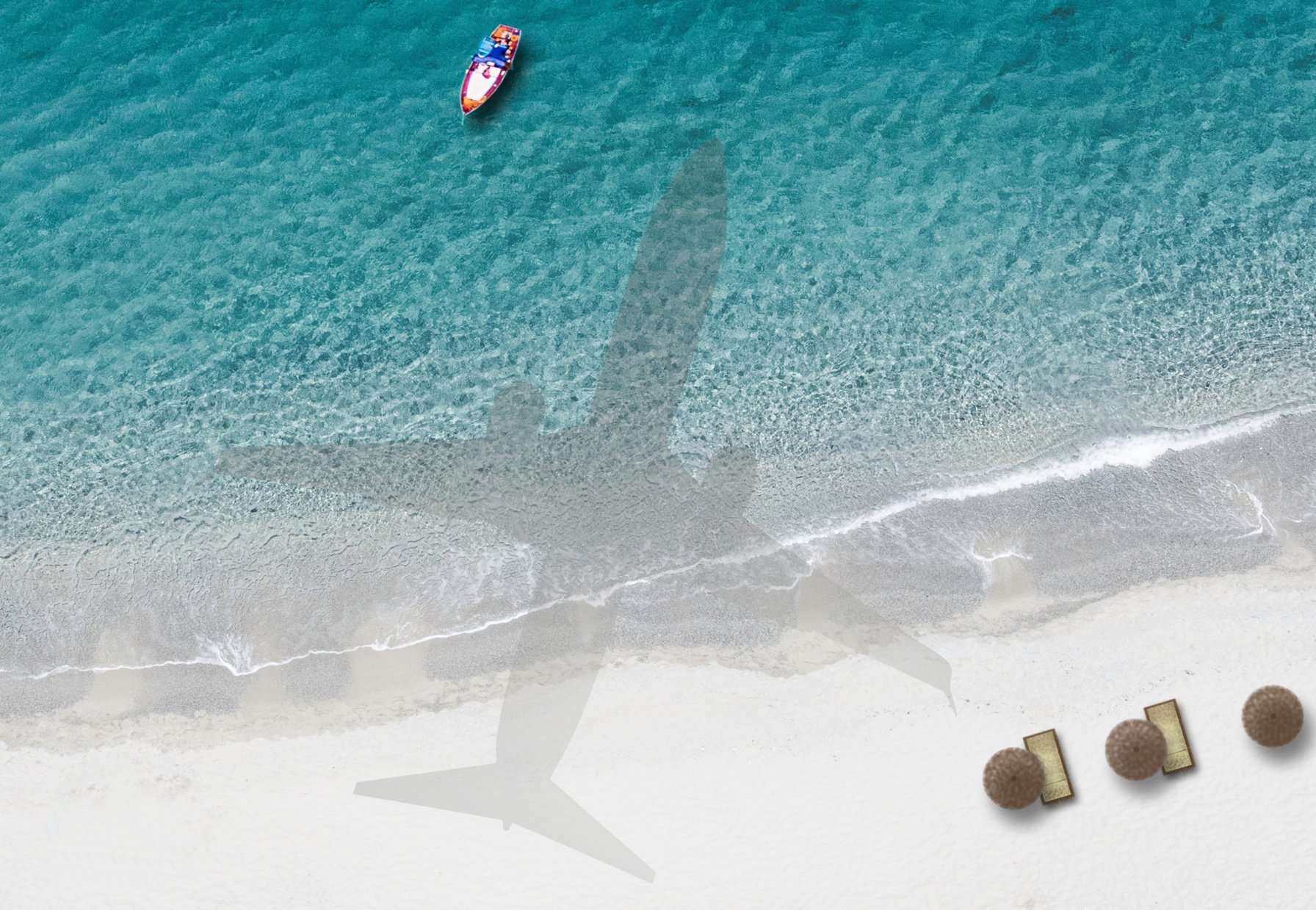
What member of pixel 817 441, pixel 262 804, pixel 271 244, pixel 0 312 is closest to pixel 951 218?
pixel 817 441

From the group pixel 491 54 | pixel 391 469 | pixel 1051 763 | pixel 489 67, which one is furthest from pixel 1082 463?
pixel 491 54

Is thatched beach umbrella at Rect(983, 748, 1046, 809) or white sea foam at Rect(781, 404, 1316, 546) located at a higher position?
Result: white sea foam at Rect(781, 404, 1316, 546)

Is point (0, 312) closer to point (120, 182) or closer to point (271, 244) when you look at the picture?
→ point (120, 182)

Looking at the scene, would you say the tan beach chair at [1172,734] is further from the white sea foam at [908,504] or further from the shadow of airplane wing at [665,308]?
the shadow of airplane wing at [665,308]

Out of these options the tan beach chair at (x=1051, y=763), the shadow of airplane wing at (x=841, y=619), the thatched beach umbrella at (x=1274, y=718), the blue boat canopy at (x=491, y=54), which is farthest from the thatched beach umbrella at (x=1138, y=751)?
the blue boat canopy at (x=491, y=54)

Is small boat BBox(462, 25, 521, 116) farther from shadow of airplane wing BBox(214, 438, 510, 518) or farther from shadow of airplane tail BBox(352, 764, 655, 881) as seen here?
shadow of airplane tail BBox(352, 764, 655, 881)

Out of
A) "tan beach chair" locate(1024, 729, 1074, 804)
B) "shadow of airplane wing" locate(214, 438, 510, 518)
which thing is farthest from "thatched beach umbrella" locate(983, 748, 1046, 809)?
"shadow of airplane wing" locate(214, 438, 510, 518)
